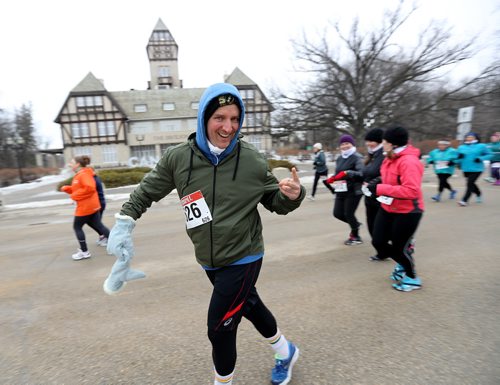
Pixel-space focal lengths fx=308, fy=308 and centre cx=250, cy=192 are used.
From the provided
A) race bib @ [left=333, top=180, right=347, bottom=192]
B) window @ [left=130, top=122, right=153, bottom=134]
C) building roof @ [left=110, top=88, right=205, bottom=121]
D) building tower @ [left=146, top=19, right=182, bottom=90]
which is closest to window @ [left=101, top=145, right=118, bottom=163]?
window @ [left=130, top=122, right=153, bottom=134]

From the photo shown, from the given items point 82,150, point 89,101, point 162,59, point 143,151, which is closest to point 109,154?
point 82,150

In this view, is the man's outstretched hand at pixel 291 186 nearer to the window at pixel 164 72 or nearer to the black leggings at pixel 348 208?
the black leggings at pixel 348 208

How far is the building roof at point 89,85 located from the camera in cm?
3884

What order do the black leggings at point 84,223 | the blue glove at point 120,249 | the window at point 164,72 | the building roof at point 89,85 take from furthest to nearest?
the window at point 164,72 → the building roof at point 89,85 → the black leggings at point 84,223 → the blue glove at point 120,249

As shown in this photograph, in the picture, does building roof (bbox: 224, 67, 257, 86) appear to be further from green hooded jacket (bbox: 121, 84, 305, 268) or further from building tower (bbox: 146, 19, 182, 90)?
green hooded jacket (bbox: 121, 84, 305, 268)

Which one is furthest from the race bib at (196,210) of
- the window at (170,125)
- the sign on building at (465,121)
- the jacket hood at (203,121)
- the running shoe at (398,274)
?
the window at (170,125)

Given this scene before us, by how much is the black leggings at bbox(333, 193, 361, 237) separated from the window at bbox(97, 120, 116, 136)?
4068 centimetres

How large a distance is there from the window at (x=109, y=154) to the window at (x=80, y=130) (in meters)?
2.69

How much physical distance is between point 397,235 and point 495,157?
31.2ft

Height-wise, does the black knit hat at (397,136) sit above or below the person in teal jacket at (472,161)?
above

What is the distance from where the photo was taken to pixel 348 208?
16.8ft

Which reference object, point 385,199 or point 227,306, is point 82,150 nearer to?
point 385,199

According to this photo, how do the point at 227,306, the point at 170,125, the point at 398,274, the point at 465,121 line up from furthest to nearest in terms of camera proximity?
the point at 170,125, the point at 465,121, the point at 398,274, the point at 227,306

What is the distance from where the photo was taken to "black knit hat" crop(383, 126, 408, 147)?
3.44 metres
